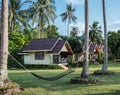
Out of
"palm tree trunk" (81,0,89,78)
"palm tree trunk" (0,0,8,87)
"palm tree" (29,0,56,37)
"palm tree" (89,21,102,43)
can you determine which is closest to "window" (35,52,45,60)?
"palm tree" (29,0,56,37)

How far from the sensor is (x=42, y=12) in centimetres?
4797

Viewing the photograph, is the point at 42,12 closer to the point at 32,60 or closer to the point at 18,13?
the point at 18,13

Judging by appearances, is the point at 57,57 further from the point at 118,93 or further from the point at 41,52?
the point at 118,93

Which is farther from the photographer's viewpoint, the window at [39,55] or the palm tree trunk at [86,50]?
the window at [39,55]

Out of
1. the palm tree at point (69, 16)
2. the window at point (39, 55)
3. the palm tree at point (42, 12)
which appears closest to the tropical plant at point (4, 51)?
the window at point (39, 55)

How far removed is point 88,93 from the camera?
12602 millimetres

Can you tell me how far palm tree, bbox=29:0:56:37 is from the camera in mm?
47781

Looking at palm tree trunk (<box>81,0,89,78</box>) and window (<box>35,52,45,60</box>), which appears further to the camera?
window (<box>35,52,45,60</box>)

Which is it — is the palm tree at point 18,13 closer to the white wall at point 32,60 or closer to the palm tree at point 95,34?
the white wall at point 32,60

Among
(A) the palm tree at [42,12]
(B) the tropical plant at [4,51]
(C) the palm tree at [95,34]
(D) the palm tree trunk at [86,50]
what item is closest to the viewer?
(B) the tropical plant at [4,51]

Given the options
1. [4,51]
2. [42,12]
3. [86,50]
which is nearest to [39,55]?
[42,12]

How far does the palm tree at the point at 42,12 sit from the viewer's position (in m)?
47.8

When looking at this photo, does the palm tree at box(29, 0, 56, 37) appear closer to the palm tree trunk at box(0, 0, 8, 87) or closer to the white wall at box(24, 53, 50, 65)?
the white wall at box(24, 53, 50, 65)

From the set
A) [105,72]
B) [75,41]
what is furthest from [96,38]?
[105,72]
